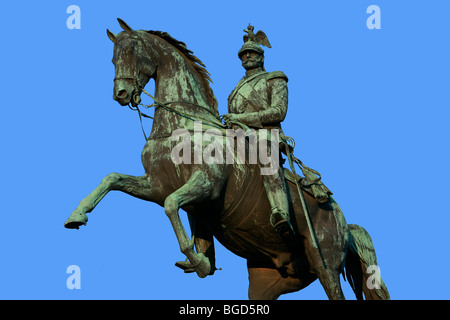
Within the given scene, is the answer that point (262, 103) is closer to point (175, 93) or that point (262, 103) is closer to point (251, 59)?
point (251, 59)

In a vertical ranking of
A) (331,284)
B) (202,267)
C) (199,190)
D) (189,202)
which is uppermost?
(199,190)

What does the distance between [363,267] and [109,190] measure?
4.35 meters

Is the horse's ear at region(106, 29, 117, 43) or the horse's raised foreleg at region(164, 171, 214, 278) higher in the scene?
the horse's ear at region(106, 29, 117, 43)

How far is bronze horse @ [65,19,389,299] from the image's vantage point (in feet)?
48.4

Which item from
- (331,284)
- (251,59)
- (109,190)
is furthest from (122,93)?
(331,284)

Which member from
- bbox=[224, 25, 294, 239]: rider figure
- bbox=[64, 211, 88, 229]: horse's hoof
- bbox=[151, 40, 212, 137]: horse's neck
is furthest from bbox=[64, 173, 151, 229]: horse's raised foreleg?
bbox=[224, 25, 294, 239]: rider figure

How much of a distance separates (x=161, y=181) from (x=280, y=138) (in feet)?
6.17

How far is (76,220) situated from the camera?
1412 centimetres

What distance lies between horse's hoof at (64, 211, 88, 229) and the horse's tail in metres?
4.48

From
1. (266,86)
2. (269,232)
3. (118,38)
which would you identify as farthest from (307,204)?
(118,38)

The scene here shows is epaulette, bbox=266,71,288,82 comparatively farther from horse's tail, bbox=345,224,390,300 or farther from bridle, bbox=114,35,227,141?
horse's tail, bbox=345,224,390,300

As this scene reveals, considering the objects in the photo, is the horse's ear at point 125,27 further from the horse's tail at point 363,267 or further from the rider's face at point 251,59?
the horse's tail at point 363,267

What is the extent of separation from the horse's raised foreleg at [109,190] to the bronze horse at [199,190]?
0.01 metres
